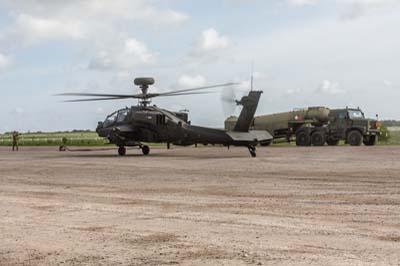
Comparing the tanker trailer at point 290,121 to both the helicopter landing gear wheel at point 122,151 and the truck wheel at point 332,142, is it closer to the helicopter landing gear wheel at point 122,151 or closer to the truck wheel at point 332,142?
the truck wheel at point 332,142

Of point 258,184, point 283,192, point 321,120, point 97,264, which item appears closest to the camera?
point 97,264

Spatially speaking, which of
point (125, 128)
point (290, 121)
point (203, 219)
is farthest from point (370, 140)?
point (203, 219)

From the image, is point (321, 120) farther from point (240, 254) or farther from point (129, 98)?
point (240, 254)

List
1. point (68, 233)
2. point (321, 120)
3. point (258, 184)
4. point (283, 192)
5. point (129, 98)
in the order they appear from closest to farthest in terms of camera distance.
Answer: point (68, 233) < point (283, 192) < point (258, 184) < point (129, 98) < point (321, 120)

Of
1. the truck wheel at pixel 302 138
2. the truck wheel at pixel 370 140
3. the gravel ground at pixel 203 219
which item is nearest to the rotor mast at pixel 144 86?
the gravel ground at pixel 203 219

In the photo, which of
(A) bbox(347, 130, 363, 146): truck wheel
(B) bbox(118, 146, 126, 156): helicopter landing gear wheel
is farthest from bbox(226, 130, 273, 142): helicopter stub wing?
(A) bbox(347, 130, 363, 146): truck wheel

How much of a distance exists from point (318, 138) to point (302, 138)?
48.0 inches

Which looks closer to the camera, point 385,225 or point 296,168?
point 385,225

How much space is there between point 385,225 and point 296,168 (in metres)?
11.2

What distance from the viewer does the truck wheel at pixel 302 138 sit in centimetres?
4153

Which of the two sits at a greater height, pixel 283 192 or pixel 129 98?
pixel 129 98

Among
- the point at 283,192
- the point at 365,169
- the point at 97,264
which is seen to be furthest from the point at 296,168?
the point at 97,264

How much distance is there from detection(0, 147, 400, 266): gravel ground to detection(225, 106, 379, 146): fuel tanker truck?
22927 mm

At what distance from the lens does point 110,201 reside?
41.2 feet
